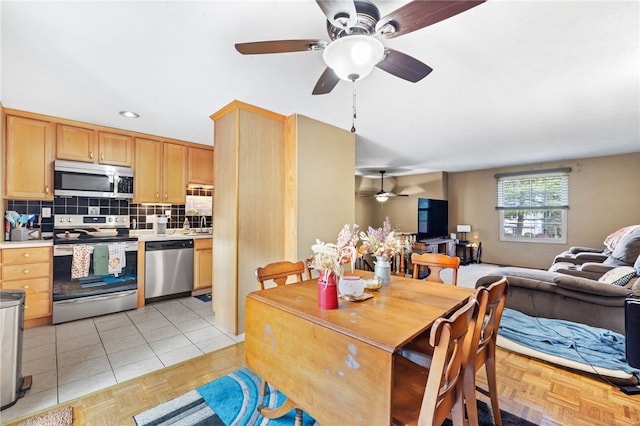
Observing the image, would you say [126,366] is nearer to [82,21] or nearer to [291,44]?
[82,21]

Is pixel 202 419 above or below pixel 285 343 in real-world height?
below

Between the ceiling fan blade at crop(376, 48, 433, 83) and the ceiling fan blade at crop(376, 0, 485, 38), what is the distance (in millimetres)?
182

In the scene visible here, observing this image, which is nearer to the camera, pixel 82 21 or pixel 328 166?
pixel 82 21

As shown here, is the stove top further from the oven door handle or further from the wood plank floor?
the wood plank floor

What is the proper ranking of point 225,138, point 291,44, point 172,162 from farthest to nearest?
point 172,162
point 225,138
point 291,44

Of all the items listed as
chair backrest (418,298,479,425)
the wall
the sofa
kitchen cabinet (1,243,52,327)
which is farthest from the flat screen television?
kitchen cabinet (1,243,52,327)

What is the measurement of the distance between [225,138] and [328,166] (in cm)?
123

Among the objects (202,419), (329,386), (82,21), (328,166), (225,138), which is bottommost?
(202,419)

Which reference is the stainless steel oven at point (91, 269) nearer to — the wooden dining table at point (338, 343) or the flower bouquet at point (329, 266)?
the wooden dining table at point (338, 343)

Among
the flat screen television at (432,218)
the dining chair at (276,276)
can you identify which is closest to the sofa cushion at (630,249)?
the flat screen television at (432,218)

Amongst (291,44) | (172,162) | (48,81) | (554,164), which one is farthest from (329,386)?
(554,164)

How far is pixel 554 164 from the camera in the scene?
18.7ft

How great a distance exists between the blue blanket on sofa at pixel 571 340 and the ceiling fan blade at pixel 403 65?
2555 millimetres

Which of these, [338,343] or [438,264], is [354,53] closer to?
[338,343]
